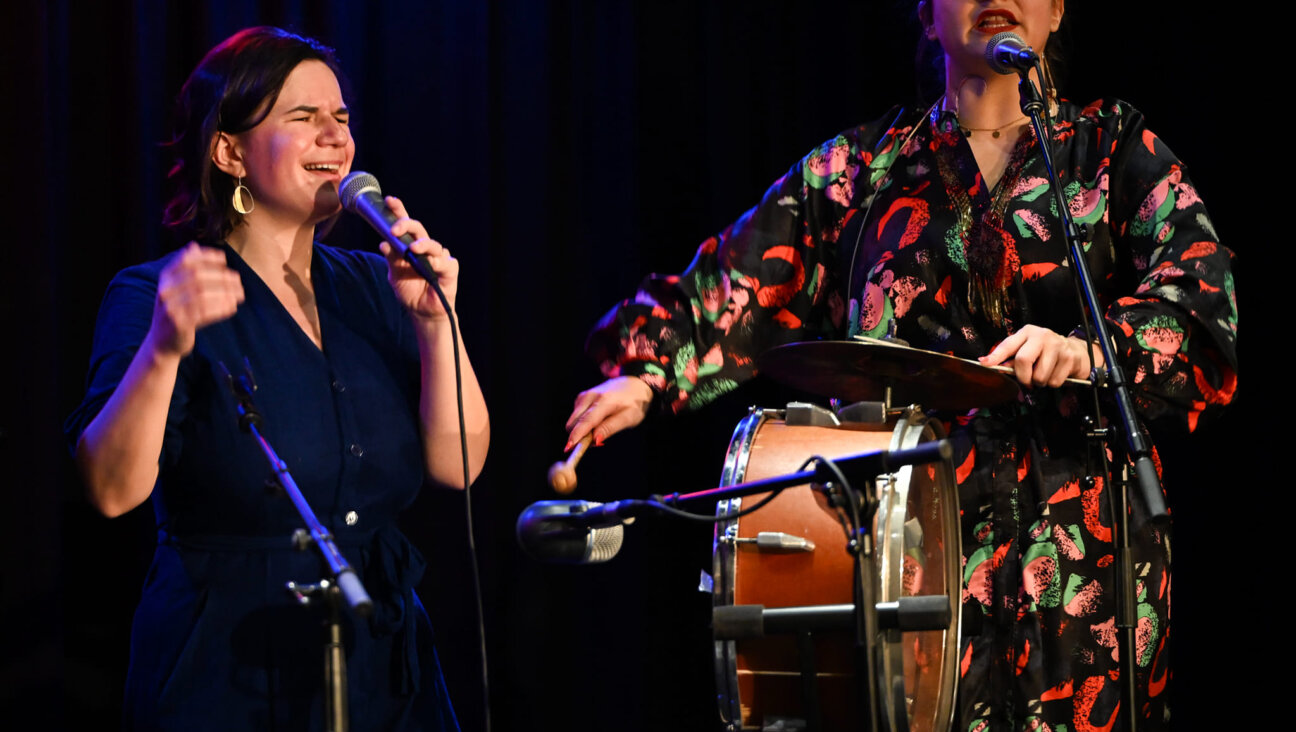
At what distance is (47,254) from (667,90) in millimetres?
1689

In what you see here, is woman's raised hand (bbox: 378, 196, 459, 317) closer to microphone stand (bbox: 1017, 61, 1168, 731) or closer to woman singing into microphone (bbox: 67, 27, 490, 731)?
woman singing into microphone (bbox: 67, 27, 490, 731)

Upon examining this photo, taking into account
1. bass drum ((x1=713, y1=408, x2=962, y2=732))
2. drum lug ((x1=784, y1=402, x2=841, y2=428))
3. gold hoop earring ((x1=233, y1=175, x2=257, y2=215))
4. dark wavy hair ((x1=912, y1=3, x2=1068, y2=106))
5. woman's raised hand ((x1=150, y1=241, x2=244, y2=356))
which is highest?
dark wavy hair ((x1=912, y1=3, x2=1068, y2=106))

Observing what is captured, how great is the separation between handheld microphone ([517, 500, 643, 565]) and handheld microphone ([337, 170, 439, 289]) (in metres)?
0.46

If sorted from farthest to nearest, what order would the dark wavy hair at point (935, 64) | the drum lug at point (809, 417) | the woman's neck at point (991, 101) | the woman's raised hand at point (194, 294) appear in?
the dark wavy hair at point (935, 64)
the woman's neck at point (991, 101)
the drum lug at point (809, 417)
the woman's raised hand at point (194, 294)

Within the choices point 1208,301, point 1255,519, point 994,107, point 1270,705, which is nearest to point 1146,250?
point 1208,301

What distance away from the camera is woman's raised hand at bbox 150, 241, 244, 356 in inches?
64.2

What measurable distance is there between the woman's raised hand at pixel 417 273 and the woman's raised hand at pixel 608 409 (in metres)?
0.29

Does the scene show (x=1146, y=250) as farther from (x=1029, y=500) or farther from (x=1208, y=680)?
(x=1208, y=680)

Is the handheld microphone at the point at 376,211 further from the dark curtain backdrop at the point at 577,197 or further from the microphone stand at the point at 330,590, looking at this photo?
the dark curtain backdrop at the point at 577,197

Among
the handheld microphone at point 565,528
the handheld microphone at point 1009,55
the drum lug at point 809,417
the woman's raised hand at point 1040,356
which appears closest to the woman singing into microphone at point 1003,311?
the woman's raised hand at point 1040,356

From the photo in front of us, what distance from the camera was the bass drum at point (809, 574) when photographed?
1.71m

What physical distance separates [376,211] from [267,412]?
0.36 meters

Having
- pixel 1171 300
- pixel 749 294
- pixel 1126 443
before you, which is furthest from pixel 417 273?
pixel 1171 300

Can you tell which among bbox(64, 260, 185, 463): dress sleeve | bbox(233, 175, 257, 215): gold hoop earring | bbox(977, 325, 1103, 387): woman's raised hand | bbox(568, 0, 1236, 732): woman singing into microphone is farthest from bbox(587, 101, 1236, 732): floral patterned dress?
bbox(64, 260, 185, 463): dress sleeve
